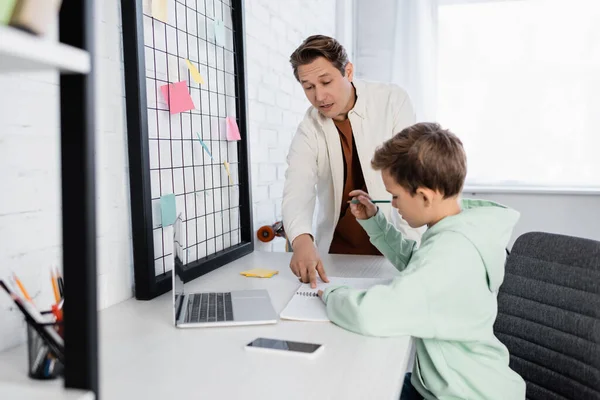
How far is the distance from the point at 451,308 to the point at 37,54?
82 cm

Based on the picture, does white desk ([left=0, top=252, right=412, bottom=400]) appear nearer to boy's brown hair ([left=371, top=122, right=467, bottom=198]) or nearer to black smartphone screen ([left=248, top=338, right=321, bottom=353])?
black smartphone screen ([left=248, top=338, right=321, bottom=353])

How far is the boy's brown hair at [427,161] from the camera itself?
3.65 ft

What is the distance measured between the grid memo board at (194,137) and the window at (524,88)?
2.07m

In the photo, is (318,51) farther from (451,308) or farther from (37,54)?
(37,54)

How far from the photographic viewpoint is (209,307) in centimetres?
116

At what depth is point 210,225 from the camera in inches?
65.1

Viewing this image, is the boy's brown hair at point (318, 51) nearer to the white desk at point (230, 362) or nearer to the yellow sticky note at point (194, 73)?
the yellow sticky note at point (194, 73)

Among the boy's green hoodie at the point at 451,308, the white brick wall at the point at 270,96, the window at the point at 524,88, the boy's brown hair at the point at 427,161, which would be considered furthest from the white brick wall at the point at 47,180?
the window at the point at 524,88

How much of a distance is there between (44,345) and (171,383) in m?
0.19

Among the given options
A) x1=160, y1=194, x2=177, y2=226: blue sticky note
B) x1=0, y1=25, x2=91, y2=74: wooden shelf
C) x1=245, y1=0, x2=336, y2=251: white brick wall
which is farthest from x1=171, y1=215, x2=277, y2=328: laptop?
x1=245, y1=0, x2=336, y2=251: white brick wall

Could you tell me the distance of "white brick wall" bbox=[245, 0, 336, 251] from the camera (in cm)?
198

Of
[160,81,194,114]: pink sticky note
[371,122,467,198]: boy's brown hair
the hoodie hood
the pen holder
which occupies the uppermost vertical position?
[160,81,194,114]: pink sticky note

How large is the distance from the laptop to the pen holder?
12.1 inches

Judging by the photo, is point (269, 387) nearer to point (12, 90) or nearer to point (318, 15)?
point (12, 90)
